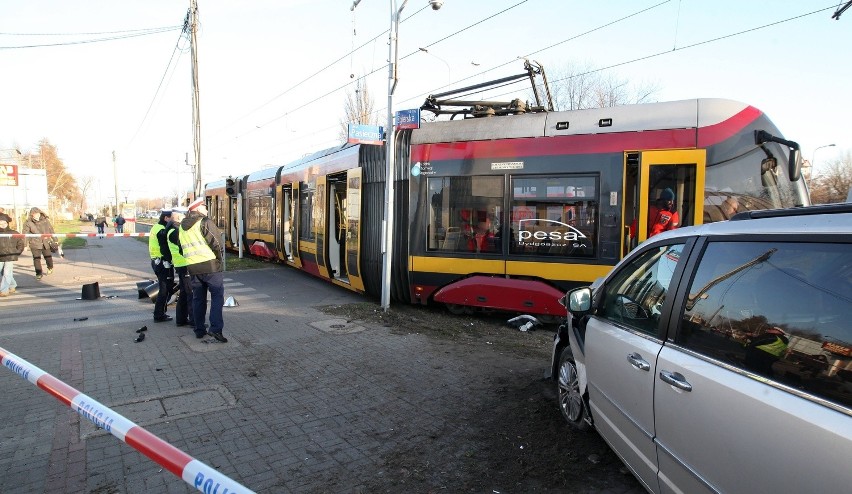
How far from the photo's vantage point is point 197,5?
17906mm

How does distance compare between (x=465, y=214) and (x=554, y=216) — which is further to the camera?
(x=465, y=214)

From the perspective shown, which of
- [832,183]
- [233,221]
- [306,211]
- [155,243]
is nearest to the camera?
[155,243]

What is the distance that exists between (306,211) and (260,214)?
16.8 feet

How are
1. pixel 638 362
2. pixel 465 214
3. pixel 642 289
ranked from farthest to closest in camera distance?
pixel 465 214, pixel 642 289, pixel 638 362

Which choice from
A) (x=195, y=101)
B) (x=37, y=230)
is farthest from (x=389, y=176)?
(x=195, y=101)

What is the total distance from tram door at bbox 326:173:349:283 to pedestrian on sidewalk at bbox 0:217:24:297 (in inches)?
253

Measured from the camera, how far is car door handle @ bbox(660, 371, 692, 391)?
2.25m

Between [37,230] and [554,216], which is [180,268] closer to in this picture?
[554,216]

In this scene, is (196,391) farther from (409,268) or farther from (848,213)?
(848,213)

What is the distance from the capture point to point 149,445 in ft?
7.41

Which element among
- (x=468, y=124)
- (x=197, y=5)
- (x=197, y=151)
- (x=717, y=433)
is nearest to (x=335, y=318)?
(x=468, y=124)

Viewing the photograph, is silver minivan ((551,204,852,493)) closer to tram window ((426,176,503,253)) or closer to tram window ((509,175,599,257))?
tram window ((509,175,599,257))

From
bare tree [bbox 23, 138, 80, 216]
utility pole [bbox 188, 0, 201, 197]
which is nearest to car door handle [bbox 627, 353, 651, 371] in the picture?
utility pole [bbox 188, 0, 201, 197]

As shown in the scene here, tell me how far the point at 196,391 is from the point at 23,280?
11.8m
